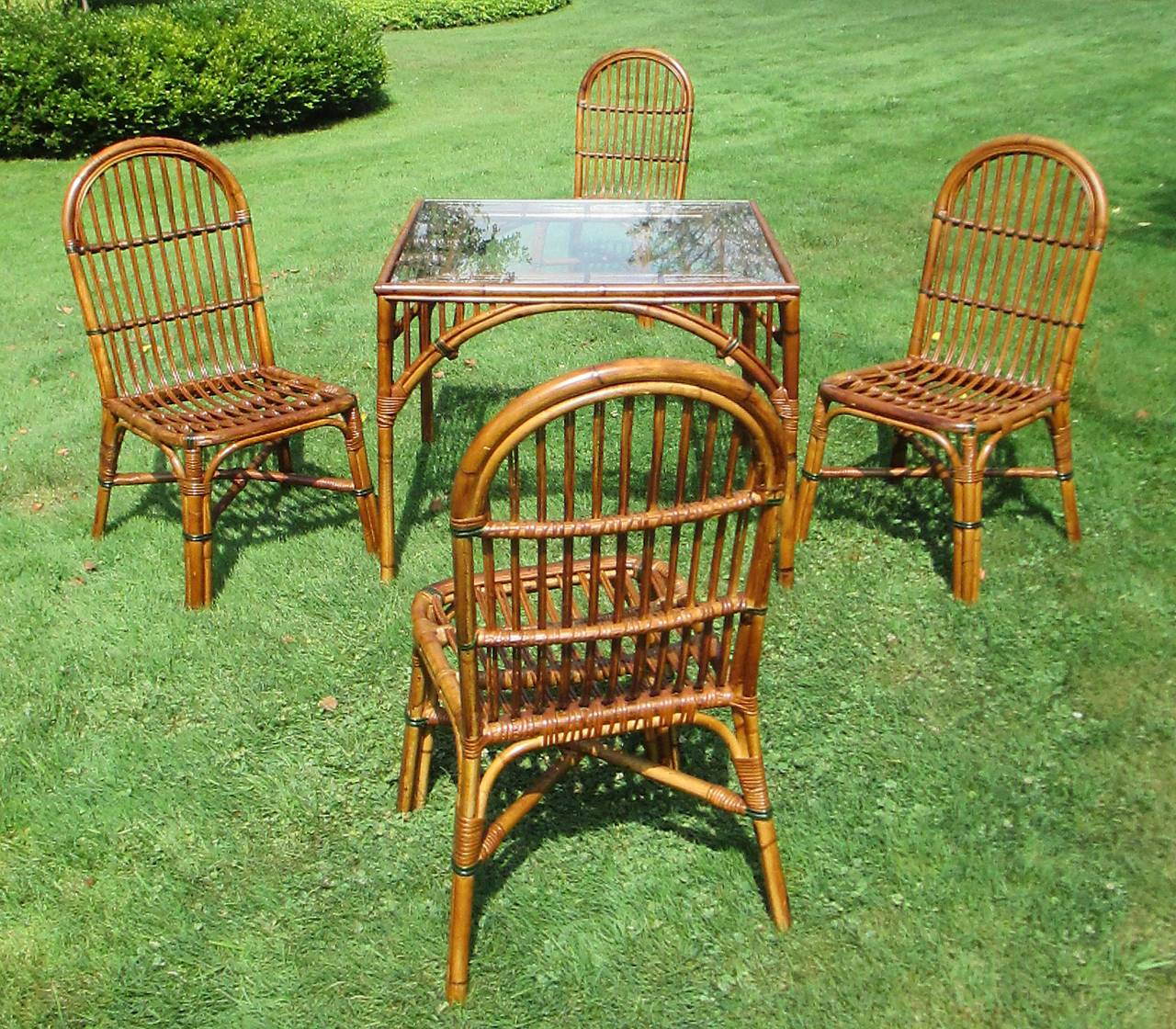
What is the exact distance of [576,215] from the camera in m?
4.38

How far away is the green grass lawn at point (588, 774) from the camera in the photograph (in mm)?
2533

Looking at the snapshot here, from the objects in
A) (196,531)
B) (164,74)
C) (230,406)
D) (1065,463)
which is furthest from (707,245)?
(164,74)

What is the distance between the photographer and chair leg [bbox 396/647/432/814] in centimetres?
276

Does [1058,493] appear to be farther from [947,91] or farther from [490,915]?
[947,91]

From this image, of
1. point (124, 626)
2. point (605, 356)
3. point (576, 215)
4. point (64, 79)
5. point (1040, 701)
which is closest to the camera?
point (1040, 701)

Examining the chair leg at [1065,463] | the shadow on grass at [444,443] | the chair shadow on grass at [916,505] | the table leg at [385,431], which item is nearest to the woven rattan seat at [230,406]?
the table leg at [385,431]

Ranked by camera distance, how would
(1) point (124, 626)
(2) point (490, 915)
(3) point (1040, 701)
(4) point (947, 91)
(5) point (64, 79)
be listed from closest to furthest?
(2) point (490, 915), (3) point (1040, 701), (1) point (124, 626), (5) point (64, 79), (4) point (947, 91)

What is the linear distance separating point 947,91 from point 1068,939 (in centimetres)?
1111

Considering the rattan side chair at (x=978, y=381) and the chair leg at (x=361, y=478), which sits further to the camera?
the chair leg at (x=361, y=478)

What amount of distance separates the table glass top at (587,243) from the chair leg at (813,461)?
55 cm

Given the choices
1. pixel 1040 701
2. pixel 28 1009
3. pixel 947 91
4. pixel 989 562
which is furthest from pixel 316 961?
pixel 947 91

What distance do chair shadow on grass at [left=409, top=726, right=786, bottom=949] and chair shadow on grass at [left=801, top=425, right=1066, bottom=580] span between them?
141 centimetres

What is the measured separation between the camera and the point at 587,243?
13.4ft

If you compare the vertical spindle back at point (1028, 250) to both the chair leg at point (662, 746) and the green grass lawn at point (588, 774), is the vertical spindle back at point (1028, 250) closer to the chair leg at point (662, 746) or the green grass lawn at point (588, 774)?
the green grass lawn at point (588, 774)
